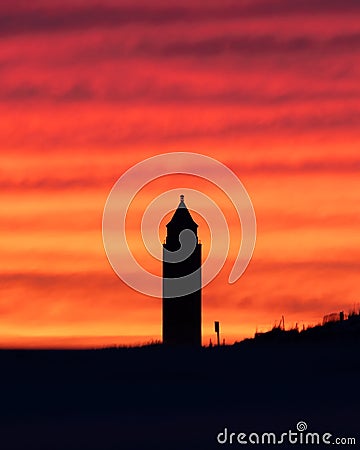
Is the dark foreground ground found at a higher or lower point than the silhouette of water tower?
lower

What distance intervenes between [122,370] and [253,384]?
6.55 m

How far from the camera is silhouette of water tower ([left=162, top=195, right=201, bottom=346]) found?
9912 centimetres

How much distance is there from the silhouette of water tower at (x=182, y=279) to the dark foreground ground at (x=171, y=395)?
27.7 metres

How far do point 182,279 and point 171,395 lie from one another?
47.1 m

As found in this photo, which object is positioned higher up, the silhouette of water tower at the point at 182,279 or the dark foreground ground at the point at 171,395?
the silhouette of water tower at the point at 182,279

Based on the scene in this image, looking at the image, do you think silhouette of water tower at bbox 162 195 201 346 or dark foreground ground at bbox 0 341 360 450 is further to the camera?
silhouette of water tower at bbox 162 195 201 346

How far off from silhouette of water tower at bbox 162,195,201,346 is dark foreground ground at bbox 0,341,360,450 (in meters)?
27.7

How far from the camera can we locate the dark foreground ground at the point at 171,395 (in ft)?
144

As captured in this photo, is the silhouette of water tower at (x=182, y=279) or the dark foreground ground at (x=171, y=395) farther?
the silhouette of water tower at (x=182, y=279)

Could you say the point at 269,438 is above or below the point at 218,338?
below

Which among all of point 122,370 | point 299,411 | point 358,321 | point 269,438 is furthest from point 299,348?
point 269,438

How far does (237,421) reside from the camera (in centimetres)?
4625

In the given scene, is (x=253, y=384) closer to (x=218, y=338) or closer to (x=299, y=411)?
(x=299, y=411)

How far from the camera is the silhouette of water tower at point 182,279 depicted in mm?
99125
